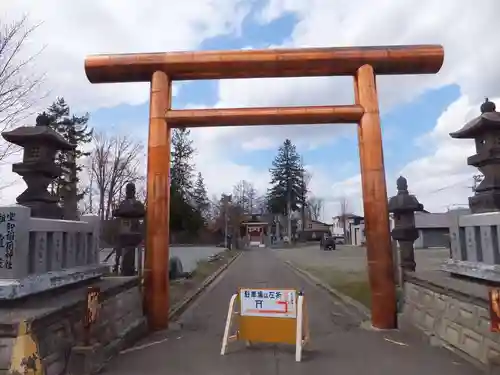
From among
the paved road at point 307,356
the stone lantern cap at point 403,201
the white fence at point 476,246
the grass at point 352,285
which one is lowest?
the paved road at point 307,356

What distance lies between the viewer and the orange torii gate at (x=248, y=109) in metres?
8.22

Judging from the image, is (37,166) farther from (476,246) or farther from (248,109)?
(476,246)

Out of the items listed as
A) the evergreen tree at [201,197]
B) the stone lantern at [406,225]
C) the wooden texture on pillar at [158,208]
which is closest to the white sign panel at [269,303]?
the wooden texture on pillar at [158,208]

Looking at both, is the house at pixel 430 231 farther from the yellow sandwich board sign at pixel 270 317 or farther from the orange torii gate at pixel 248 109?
the yellow sandwich board sign at pixel 270 317

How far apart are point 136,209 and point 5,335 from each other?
6.42 meters

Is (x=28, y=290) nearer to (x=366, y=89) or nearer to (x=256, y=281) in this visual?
(x=366, y=89)

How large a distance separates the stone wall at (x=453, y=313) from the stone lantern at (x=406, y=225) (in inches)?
48.3

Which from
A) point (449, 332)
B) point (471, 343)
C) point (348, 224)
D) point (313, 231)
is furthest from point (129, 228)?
point (313, 231)

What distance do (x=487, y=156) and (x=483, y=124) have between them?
526 mm

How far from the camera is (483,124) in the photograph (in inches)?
272

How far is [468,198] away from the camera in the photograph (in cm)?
702

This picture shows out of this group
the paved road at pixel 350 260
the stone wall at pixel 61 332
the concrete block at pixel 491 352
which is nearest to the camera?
the stone wall at pixel 61 332

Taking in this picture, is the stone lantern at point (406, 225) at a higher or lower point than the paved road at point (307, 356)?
higher

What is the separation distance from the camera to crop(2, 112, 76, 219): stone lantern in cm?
694
